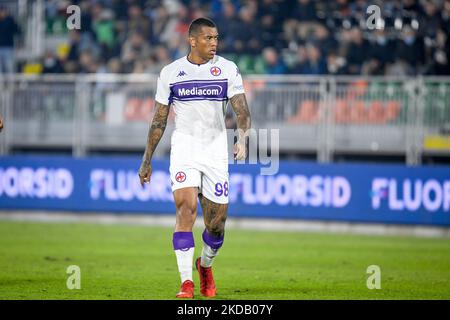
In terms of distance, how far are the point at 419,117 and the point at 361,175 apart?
1671 mm

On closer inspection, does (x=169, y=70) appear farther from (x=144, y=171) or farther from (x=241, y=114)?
(x=144, y=171)

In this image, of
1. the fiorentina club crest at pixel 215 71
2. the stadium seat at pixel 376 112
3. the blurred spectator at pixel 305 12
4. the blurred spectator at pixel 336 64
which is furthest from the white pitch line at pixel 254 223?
the fiorentina club crest at pixel 215 71

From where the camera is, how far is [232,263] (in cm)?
1480

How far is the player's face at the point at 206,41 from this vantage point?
34.5 feet

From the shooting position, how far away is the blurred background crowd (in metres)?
21.7

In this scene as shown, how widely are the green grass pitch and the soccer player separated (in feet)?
3.09

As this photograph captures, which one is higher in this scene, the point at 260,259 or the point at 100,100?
the point at 100,100

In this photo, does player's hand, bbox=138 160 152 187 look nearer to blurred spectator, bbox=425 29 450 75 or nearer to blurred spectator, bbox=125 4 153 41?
blurred spectator, bbox=425 29 450 75

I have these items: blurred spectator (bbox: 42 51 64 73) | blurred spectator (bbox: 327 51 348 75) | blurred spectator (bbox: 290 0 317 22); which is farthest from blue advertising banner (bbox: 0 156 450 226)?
blurred spectator (bbox: 290 0 317 22)

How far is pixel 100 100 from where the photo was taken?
74.0ft

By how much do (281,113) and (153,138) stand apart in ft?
35.9

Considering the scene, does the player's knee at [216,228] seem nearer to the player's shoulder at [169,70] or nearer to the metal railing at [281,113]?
the player's shoulder at [169,70]

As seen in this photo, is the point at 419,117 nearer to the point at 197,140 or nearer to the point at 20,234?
the point at 20,234
